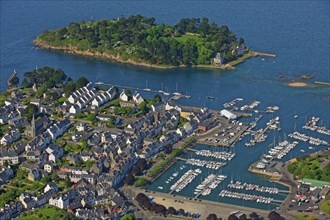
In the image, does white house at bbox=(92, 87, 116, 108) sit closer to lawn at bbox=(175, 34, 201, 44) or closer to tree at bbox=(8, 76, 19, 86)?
tree at bbox=(8, 76, 19, 86)

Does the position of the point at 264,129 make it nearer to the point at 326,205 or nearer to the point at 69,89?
the point at 326,205

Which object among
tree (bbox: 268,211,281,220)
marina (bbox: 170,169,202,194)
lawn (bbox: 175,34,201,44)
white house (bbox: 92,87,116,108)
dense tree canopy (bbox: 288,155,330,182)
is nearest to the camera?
tree (bbox: 268,211,281,220)

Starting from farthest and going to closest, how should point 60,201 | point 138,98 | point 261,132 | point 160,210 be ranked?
point 138,98 < point 261,132 < point 60,201 < point 160,210

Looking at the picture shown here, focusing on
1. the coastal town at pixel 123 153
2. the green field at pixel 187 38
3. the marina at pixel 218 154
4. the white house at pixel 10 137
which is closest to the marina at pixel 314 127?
the coastal town at pixel 123 153

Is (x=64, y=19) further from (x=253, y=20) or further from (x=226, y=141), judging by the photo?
(x=226, y=141)

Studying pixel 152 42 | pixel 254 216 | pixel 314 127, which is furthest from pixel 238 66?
pixel 254 216

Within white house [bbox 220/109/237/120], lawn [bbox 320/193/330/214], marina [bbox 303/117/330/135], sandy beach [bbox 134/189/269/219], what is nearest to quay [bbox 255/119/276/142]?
marina [bbox 303/117/330/135]

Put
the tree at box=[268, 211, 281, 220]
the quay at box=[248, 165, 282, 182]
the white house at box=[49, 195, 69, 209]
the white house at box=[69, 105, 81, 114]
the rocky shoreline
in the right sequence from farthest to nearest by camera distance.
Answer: the rocky shoreline, the white house at box=[69, 105, 81, 114], the quay at box=[248, 165, 282, 182], the white house at box=[49, 195, 69, 209], the tree at box=[268, 211, 281, 220]

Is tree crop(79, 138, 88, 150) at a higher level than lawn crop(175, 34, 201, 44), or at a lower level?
lower
